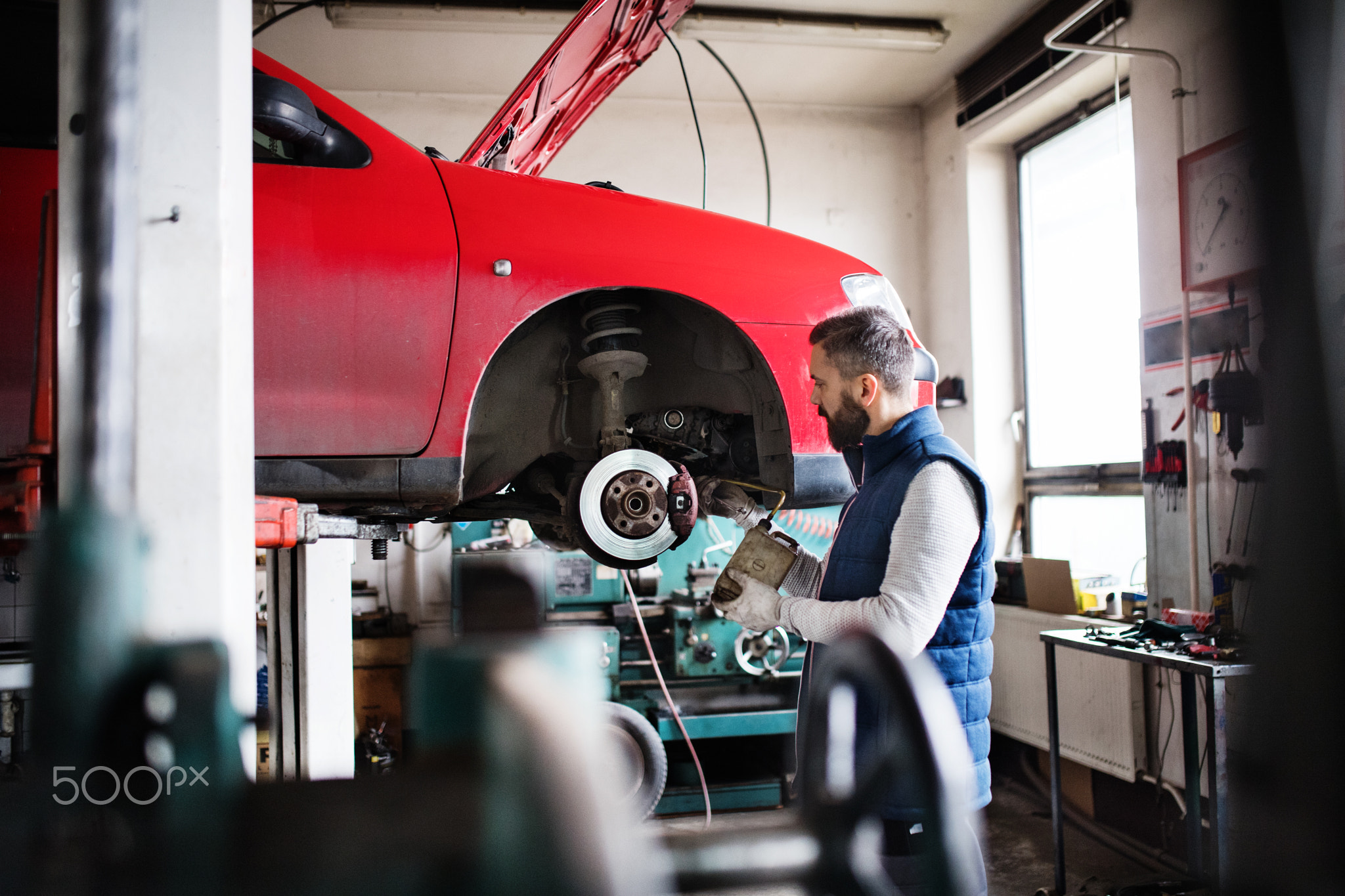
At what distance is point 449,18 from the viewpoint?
4305 mm

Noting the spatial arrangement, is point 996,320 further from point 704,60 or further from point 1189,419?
point 704,60

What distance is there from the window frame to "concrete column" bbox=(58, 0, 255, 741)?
152 inches

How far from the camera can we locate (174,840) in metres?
0.68

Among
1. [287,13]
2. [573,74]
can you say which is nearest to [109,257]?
[573,74]

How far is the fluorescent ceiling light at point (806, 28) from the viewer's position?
444cm

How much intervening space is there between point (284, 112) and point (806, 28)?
371 centimetres

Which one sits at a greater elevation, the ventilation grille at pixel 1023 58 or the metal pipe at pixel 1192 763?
the ventilation grille at pixel 1023 58

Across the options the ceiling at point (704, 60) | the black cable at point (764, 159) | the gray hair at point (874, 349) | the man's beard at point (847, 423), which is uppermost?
the ceiling at point (704, 60)

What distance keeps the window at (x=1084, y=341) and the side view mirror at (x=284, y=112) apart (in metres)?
3.66

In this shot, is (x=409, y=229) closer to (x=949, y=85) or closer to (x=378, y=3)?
(x=378, y=3)

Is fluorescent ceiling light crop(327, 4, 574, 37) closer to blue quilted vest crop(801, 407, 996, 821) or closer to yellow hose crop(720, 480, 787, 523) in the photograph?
yellow hose crop(720, 480, 787, 523)

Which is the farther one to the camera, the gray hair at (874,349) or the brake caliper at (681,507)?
the brake caliper at (681,507)

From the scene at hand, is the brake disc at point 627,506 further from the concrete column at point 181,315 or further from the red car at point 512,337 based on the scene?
the concrete column at point 181,315

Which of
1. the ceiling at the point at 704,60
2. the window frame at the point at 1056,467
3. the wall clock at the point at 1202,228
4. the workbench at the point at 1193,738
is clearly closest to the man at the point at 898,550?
the workbench at the point at 1193,738
